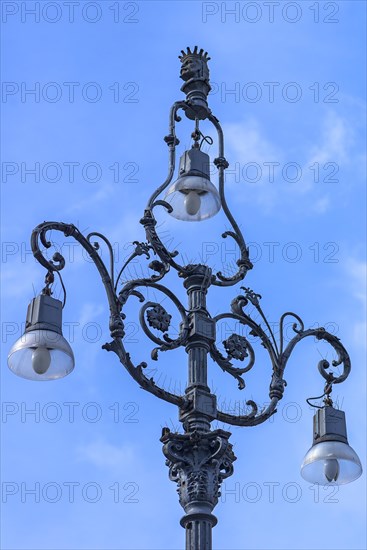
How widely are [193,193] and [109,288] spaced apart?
1.43m

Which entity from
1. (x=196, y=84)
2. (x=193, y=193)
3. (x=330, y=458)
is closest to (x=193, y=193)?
(x=193, y=193)

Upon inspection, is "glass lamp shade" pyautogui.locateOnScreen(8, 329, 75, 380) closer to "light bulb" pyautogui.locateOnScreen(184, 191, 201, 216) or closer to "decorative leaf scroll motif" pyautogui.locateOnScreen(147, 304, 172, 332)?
"decorative leaf scroll motif" pyautogui.locateOnScreen(147, 304, 172, 332)

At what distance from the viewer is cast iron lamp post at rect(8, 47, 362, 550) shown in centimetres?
1213

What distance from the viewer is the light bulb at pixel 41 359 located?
12.7m

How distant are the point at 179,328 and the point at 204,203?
1347 millimetres

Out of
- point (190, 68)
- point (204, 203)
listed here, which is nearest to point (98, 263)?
point (204, 203)

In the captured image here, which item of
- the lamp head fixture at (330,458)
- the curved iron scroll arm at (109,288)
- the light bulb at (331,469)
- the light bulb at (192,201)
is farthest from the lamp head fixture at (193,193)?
the light bulb at (331,469)

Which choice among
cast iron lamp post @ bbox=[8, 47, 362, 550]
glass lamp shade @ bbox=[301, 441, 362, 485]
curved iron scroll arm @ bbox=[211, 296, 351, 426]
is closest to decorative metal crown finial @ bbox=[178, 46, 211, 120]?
cast iron lamp post @ bbox=[8, 47, 362, 550]

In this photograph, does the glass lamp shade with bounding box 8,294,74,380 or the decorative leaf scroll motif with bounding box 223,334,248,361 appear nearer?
the glass lamp shade with bounding box 8,294,74,380

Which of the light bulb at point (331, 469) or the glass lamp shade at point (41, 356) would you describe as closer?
the glass lamp shade at point (41, 356)

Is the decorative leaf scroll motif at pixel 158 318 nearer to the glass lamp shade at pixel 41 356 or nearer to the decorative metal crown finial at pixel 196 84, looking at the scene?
the glass lamp shade at pixel 41 356

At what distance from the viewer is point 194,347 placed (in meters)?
12.8

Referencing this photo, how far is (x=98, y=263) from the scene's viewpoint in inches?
506

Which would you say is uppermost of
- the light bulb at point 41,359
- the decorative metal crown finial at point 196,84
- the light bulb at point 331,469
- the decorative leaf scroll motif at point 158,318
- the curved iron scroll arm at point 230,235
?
the decorative metal crown finial at point 196,84
